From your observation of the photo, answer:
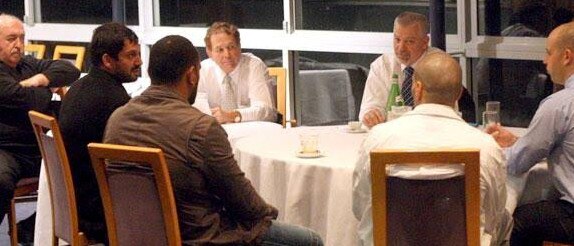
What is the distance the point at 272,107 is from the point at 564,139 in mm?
2354

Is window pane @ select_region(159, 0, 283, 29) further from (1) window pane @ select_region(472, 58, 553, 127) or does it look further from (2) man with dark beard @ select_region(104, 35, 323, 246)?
(2) man with dark beard @ select_region(104, 35, 323, 246)

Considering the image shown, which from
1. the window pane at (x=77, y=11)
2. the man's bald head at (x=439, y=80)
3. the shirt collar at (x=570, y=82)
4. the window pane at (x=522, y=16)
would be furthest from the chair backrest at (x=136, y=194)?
the window pane at (x=77, y=11)

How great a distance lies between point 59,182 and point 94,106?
39 cm

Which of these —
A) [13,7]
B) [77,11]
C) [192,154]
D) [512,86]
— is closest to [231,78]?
[512,86]

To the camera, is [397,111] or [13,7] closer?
[397,111]

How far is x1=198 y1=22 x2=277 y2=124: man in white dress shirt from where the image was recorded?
607 centimetres

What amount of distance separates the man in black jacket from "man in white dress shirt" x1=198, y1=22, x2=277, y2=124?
0.84 m

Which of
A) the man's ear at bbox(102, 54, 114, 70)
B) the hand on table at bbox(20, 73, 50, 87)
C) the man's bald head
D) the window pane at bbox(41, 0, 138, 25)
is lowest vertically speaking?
the hand on table at bbox(20, 73, 50, 87)

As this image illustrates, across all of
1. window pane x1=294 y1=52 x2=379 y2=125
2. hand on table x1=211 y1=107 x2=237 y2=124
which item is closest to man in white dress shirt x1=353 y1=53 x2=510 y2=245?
hand on table x1=211 y1=107 x2=237 y2=124

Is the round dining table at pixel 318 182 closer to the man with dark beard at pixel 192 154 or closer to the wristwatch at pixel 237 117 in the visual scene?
the man with dark beard at pixel 192 154

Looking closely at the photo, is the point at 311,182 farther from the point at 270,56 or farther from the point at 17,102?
the point at 270,56

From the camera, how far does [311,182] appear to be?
14.1 feet

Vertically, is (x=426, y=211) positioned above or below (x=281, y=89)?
below

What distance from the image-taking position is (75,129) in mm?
4242
